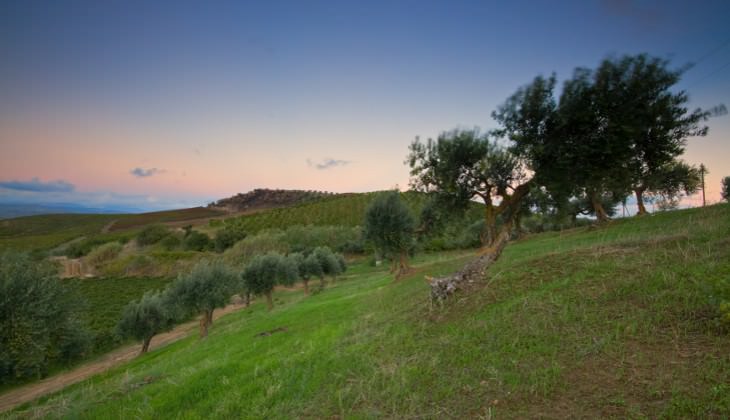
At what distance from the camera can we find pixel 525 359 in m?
5.24

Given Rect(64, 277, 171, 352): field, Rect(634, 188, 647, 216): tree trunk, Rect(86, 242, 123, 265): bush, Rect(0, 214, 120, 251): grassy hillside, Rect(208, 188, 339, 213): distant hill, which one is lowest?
Rect(64, 277, 171, 352): field

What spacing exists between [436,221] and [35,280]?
28811 millimetres

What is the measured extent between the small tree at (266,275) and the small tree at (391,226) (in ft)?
54.7

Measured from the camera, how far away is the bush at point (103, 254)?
81.2 meters

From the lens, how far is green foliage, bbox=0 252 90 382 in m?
17.5

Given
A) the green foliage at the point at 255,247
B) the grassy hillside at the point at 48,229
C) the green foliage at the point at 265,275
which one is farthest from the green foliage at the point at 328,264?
the grassy hillside at the point at 48,229

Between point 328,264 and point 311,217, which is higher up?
point 311,217

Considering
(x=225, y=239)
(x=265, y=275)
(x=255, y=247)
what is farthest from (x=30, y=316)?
(x=225, y=239)

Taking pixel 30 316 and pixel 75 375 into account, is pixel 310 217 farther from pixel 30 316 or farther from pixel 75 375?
pixel 30 316

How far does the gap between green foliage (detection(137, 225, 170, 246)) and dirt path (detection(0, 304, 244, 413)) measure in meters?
78.9

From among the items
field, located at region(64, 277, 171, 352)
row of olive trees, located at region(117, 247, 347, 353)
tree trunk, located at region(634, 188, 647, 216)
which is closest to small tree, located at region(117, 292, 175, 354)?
row of olive trees, located at region(117, 247, 347, 353)

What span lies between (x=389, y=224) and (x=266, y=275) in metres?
19.6

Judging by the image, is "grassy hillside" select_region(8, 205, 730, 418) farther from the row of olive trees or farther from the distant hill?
the distant hill

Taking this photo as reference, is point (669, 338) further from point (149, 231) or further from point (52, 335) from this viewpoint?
point (149, 231)
